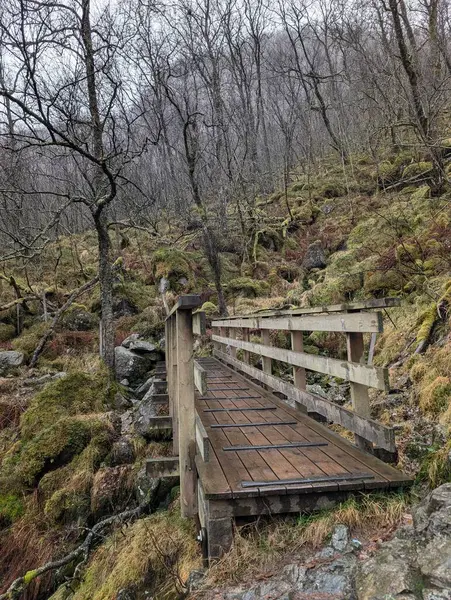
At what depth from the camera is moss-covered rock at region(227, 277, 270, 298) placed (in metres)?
15.5

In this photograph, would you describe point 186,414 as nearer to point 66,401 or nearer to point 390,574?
point 390,574

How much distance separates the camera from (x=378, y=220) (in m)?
12.7

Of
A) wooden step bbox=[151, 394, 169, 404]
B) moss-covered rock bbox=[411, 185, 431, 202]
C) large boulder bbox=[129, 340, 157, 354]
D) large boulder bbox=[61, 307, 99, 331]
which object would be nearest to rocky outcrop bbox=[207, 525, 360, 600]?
wooden step bbox=[151, 394, 169, 404]

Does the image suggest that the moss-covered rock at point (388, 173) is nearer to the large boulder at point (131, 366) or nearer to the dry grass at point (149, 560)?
the large boulder at point (131, 366)

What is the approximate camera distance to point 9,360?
11172mm

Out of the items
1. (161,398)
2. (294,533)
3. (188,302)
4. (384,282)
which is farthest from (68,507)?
(384,282)

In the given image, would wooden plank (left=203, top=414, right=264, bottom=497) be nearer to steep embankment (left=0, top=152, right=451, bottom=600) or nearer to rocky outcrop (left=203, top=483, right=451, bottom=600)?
steep embankment (left=0, top=152, right=451, bottom=600)

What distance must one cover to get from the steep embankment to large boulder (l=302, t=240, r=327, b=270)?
0.05 meters

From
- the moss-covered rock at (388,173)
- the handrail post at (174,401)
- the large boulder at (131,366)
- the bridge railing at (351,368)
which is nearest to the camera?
the bridge railing at (351,368)

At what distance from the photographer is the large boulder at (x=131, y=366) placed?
412 inches

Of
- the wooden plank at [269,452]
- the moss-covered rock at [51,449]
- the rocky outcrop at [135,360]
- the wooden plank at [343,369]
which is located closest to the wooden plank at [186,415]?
the wooden plank at [269,452]

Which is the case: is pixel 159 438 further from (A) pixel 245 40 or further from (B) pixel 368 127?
(A) pixel 245 40

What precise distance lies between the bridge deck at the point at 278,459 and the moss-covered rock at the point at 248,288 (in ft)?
32.6

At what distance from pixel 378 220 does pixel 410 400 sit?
9.11 meters
